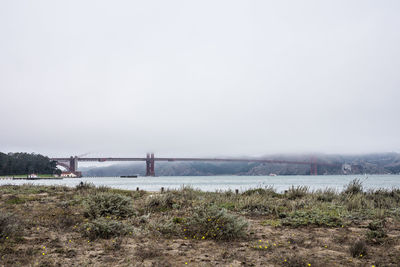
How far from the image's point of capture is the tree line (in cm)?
11181

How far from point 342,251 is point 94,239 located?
5838 mm

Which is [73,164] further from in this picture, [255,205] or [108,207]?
[255,205]

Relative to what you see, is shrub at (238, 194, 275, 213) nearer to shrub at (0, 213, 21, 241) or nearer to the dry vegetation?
the dry vegetation

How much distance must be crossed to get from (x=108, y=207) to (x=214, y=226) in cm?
461

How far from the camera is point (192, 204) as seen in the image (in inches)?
504

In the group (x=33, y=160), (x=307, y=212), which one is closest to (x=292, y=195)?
(x=307, y=212)

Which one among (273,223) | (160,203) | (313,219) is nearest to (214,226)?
(273,223)

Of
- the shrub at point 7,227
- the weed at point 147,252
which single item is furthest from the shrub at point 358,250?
the shrub at point 7,227

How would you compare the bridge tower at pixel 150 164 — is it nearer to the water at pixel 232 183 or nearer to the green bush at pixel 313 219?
the water at pixel 232 183

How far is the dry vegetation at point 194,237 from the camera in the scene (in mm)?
6066

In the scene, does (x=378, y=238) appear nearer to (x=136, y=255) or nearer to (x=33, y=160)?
(x=136, y=255)

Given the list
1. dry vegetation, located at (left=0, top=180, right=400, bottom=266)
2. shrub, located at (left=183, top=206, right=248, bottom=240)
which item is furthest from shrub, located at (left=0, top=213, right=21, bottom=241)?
shrub, located at (left=183, top=206, right=248, bottom=240)

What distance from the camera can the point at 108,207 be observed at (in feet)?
36.0

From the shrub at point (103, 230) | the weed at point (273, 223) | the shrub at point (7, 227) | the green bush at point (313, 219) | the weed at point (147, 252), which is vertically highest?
the shrub at point (7, 227)
